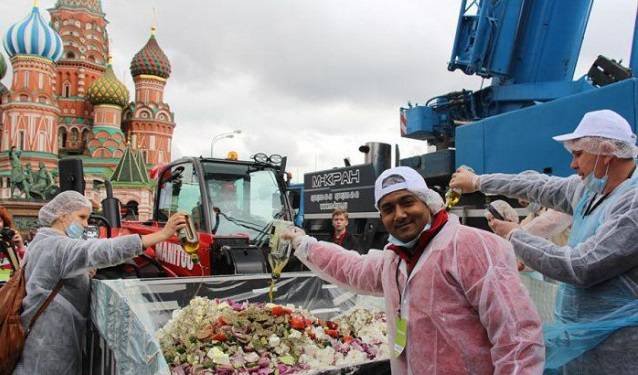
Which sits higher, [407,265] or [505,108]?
[505,108]

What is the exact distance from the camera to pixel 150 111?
54688mm

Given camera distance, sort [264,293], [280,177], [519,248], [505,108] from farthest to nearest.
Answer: [505,108] → [280,177] → [264,293] → [519,248]

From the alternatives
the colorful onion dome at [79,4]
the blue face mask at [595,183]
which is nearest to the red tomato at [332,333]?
the blue face mask at [595,183]

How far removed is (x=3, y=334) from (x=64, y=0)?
61945 mm

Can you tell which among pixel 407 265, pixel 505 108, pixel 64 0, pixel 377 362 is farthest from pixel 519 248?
pixel 64 0

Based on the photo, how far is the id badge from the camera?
2.00 meters

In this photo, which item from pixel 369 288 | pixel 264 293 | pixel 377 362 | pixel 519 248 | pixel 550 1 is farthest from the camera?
pixel 550 1

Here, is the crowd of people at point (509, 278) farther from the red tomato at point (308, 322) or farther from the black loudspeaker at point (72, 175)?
the black loudspeaker at point (72, 175)

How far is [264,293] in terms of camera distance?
4211 mm

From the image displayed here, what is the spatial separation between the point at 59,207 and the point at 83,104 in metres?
55.7

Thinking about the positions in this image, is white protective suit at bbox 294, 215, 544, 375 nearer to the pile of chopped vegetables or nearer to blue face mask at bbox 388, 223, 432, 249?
blue face mask at bbox 388, 223, 432, 249

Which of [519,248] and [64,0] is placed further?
[64,0]

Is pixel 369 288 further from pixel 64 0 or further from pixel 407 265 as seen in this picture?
pixel 64 0

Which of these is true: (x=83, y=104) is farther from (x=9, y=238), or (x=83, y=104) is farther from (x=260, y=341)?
(x=260, y=341)
